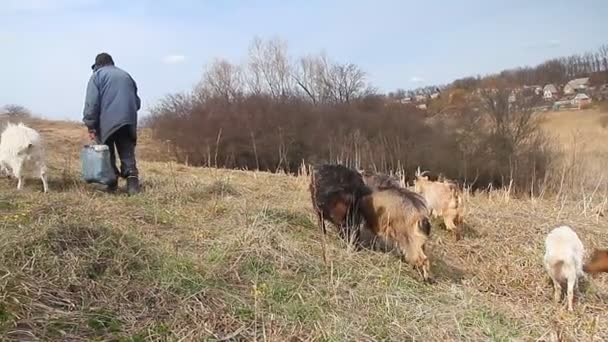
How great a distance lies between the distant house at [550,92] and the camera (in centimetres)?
2848

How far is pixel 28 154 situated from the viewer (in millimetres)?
7238

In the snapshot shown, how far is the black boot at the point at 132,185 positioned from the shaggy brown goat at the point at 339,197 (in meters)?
2.68

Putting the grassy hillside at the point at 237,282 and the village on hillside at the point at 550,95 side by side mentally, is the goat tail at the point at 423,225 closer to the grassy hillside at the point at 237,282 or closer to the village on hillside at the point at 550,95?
the grassy hillside at the point at 237,282

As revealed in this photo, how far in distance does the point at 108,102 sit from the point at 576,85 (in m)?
35.4

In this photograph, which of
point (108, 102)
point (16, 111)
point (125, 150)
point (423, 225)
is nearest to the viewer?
point (423, 225)

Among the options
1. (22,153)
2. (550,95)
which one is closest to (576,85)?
(550,95)

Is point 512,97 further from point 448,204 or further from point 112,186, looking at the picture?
point 112,186

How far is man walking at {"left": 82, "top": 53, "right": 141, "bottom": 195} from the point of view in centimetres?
712

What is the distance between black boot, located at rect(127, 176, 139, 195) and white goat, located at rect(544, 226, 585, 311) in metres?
5.24

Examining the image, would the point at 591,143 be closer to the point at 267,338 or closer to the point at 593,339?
the point at 593,339

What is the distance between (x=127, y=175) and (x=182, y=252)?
3.03 meters

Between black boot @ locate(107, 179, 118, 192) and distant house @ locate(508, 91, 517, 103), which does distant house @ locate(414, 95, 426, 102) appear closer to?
distant house @ locate(508, 91, 517, 103)

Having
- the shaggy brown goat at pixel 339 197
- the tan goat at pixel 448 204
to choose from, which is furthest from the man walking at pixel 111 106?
the tan goat at pixel 448 204

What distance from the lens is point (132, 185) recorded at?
7398 mm
